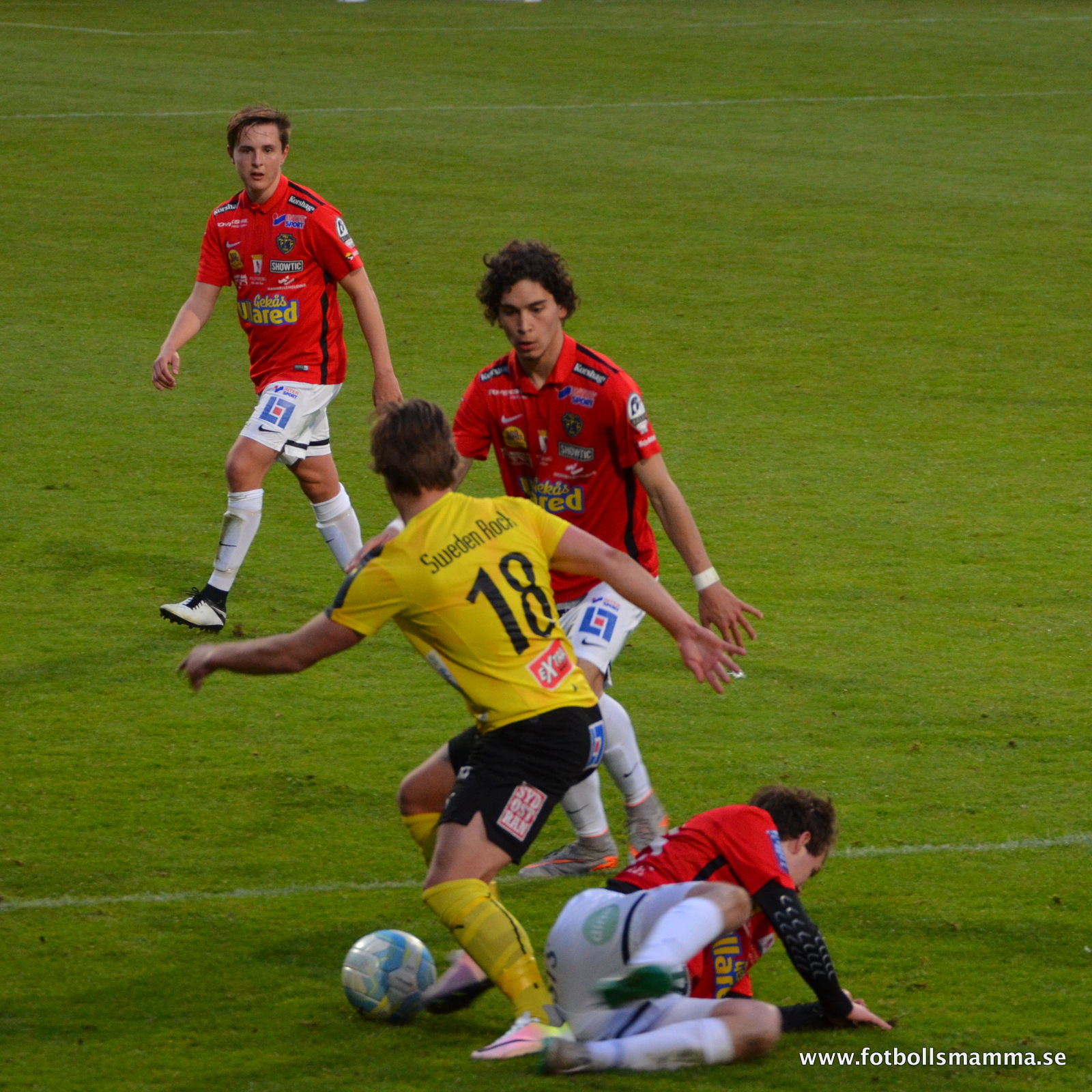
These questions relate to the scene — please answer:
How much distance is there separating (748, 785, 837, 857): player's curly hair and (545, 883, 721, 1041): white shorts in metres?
0.51

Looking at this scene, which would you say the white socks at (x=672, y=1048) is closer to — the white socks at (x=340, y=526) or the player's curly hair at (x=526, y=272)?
the player's curly hair at (x=526, y=272)

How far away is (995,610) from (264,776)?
4049mm

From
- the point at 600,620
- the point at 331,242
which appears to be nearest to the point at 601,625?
the point at 600,620

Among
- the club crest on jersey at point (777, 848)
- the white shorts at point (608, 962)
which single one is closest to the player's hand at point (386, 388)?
the club crest on jersey at point (777, 848)

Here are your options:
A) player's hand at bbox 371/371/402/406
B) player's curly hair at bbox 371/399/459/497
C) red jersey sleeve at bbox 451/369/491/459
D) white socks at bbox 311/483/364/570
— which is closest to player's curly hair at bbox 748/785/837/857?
player's curly hair at bbox 371/399/459/497

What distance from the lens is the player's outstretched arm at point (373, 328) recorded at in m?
8.48

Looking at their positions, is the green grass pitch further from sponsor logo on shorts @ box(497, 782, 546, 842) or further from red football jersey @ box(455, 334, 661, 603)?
red football jersey @ box(455, 334, 661, 603)

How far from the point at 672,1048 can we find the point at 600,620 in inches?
66.3

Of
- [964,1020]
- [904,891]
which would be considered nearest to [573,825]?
[904,891]

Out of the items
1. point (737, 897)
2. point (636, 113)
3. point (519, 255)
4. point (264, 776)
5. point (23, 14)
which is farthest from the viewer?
point (23, 14)

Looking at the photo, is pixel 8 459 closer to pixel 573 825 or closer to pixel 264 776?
pixel 264 776

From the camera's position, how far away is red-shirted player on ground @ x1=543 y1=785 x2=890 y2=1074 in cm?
447

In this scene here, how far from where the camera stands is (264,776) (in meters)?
6.88

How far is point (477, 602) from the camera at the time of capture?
461 centimetres
